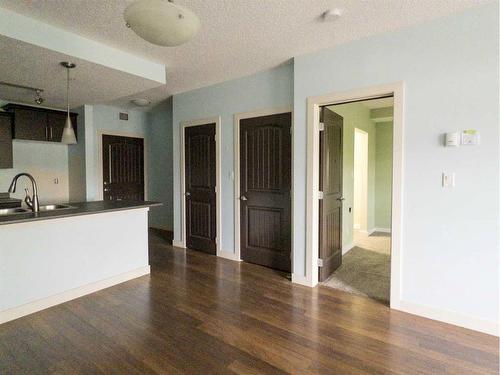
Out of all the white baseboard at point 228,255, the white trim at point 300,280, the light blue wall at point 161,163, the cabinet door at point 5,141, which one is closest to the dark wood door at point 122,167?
the light blue wall at point 161,163

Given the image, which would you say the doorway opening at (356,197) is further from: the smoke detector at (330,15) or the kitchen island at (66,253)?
the kitchen island at (66,253)

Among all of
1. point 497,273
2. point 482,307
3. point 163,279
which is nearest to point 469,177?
point 497,273

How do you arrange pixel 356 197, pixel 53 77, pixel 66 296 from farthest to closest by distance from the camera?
pixel 356 197 → pixel 53 77 → pixel 66 296

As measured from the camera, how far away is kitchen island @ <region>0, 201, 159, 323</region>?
244 cm

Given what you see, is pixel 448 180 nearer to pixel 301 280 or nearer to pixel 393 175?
pixel 393 175

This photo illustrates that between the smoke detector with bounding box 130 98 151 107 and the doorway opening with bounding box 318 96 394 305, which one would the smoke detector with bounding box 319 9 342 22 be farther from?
the smoke detector with bounding box 130 98 151 107

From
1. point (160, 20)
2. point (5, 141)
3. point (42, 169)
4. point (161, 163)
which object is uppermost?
point (160, 20)

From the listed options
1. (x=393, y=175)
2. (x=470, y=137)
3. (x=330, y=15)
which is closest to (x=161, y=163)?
(x=330, y=15)

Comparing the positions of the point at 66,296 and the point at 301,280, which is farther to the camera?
the point at 301,280

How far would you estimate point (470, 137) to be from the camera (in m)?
2.21

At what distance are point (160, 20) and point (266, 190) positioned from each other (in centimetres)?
265

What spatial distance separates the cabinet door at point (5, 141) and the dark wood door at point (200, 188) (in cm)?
261

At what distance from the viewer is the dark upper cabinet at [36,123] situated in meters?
4.30

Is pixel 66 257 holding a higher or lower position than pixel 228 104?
lower
